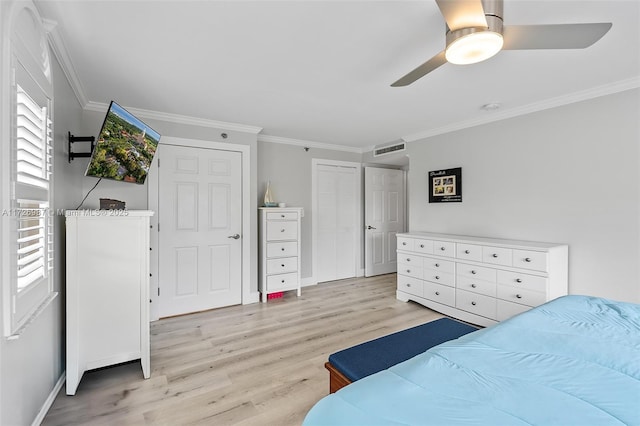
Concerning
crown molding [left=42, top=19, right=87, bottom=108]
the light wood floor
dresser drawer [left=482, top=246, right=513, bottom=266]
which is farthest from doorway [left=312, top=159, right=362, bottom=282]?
crown molding [left=42, top=19, right=87, bottom=108]

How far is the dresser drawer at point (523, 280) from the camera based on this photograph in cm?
265

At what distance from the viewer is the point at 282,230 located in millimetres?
4047

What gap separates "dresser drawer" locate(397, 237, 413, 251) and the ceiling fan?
2627 mm

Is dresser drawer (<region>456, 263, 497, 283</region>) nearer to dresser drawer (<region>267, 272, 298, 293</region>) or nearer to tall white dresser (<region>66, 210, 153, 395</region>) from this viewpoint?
dresser drawer (<region>267, 272, 298, 293</region>)

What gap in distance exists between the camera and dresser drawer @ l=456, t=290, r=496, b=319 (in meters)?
2.98

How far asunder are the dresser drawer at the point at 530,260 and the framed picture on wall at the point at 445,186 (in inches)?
43.1

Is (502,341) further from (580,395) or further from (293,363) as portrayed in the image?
(293,363)

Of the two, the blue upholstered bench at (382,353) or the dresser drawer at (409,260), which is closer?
the blue upholstered bench at (382,353)

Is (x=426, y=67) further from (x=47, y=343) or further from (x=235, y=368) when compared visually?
(x=47, y=343)

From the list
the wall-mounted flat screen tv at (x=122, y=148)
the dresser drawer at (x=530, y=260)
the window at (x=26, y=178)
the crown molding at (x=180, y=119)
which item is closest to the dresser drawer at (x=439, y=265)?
the dresser drawer at (x=530, y=260)

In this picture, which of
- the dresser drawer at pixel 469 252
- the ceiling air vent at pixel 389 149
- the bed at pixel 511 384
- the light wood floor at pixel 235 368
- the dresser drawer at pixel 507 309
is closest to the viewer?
the bed at pixel 511 384

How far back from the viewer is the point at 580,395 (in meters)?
0.95

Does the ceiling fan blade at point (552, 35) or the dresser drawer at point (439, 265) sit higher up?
the ceiling fan blade at point (552, 35)

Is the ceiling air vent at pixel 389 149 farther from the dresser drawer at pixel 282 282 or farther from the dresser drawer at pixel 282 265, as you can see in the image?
Answer: the dresser drawer at pixel 282 282
